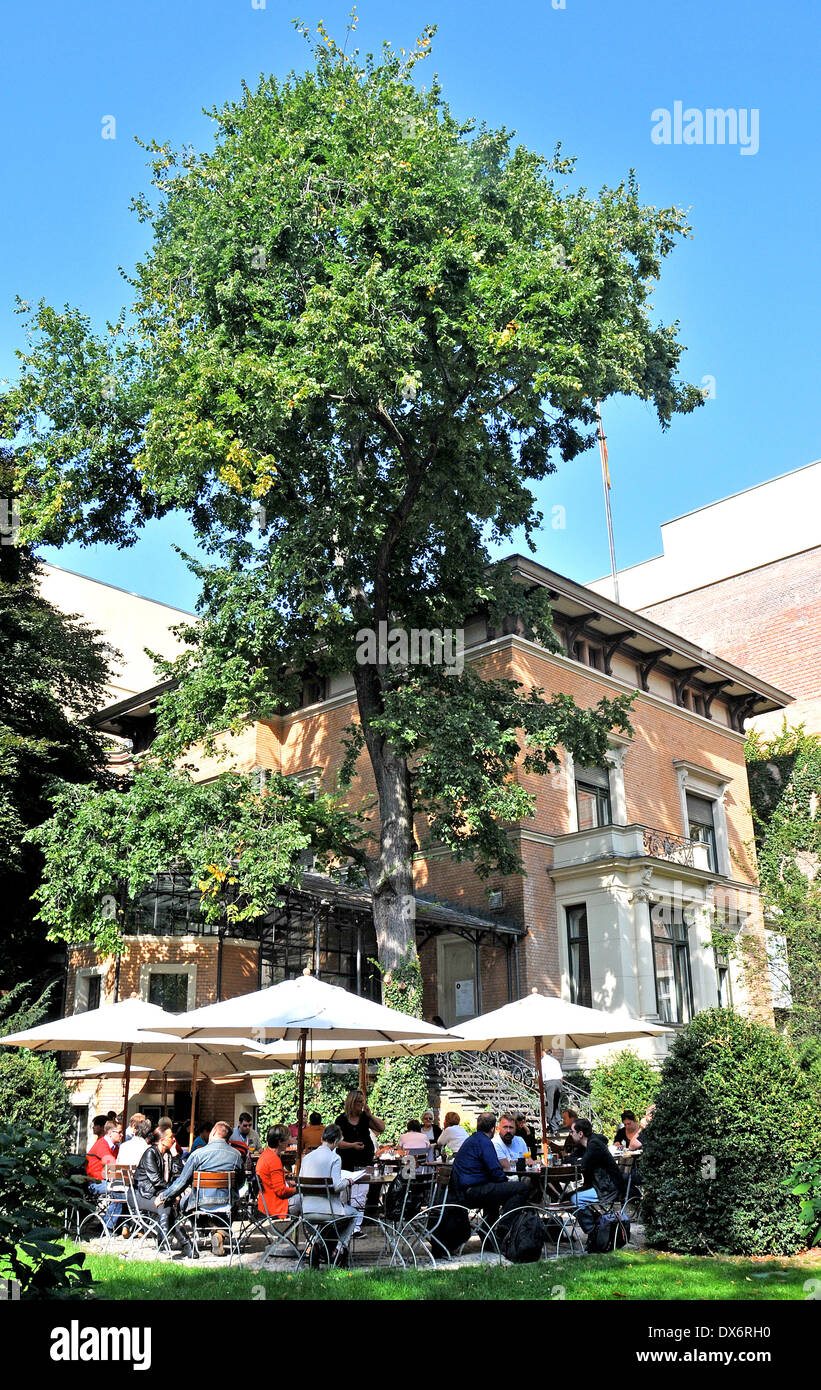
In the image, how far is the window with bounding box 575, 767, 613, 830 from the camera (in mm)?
27344

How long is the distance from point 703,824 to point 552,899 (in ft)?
26.8

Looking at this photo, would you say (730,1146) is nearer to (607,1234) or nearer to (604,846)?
(607,1234)

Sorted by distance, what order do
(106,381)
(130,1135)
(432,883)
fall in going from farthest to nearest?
1. (432,883)
2. (106,381)
3. (130,1135)

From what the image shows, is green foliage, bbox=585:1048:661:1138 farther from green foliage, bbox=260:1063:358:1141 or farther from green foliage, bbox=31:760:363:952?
green foliage, bbox=31:760:363:952

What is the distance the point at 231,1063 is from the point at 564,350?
12385mm

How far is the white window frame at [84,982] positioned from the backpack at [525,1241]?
1917 centimetres

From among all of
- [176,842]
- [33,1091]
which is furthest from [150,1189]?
[176,842]

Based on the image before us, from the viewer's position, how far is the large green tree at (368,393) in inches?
661

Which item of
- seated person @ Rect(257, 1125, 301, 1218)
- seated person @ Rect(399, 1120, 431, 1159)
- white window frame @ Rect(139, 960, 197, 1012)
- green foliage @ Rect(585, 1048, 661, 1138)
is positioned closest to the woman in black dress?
seated person @ Rect(399, 1120, 431, 1159)

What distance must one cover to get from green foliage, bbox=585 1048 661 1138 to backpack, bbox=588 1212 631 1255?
31.8 ft

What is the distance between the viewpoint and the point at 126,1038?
48.2ft
